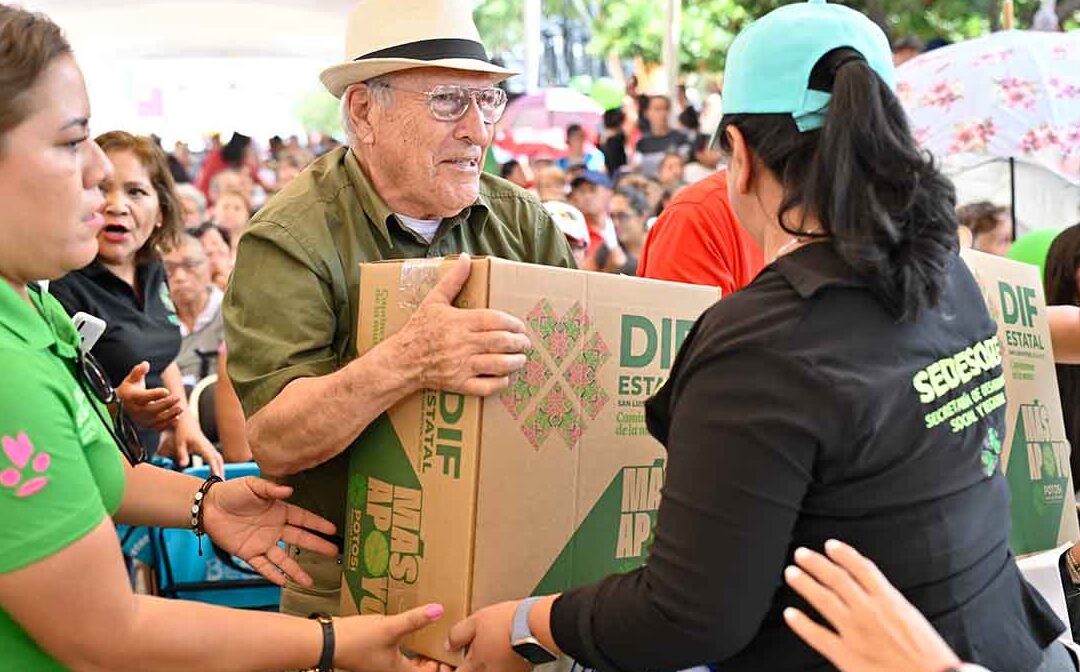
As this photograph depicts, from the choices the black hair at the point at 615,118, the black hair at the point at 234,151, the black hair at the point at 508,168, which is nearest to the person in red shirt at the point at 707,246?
the black hair at the point at 508,168

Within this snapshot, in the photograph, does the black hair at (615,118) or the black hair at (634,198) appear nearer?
the black hair at (634,198)

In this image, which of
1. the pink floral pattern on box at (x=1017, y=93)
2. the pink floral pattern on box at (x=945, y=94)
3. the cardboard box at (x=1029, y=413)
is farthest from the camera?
the pink floral pattern on box at (x=945, y=94)

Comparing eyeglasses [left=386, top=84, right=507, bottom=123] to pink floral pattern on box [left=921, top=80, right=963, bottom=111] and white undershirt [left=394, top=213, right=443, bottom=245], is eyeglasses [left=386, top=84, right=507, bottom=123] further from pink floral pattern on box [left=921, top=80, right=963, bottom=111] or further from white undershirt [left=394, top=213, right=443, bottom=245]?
pink floral pattern on box [left=921, top=80, right=963, bottom=111]

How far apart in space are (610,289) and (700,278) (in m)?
0.85

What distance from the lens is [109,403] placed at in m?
1.75

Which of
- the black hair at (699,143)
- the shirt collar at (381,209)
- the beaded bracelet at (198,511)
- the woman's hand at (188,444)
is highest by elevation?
the shirt collar at (381,209)

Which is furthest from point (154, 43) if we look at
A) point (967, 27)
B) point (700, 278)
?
point (700, 278)

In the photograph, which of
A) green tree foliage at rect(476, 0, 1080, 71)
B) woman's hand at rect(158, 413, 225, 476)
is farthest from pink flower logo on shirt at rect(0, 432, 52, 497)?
green tree foliage at rect(476, 0, 1080, 71)

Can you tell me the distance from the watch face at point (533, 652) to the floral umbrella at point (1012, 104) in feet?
13.3

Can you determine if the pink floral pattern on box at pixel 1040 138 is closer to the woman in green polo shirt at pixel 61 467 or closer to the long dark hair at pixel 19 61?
the woman in green polo shirt at pixel 61 467

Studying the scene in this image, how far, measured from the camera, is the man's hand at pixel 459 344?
1714mm

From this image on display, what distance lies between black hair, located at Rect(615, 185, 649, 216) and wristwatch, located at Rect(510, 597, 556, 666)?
662 centimetres

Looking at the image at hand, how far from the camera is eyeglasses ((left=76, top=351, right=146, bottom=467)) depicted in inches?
64.0

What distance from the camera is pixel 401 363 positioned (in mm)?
1798
